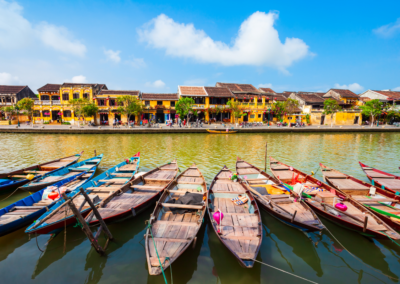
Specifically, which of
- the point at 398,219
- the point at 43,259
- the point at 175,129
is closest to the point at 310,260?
the point at 398,219

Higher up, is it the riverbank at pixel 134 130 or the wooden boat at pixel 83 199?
the riverbank at pixel 134 130

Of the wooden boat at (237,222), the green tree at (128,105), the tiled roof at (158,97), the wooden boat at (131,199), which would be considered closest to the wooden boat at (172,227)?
the wooden boat at (237,222)

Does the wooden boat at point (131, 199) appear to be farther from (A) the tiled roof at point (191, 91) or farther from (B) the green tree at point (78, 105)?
(A) the tiled roof at point (191, 91)

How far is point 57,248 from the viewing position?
21.1 ft

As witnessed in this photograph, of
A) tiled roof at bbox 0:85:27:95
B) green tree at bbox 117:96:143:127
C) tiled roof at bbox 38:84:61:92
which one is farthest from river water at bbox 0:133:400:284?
tiled roof at bbox 0:85:27:95

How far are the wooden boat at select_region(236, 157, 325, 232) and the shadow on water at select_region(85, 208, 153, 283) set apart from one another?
5.04 metres

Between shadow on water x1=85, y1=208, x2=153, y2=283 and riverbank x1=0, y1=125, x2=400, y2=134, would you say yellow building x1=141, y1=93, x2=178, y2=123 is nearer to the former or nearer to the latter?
riverbank x1=0, y1=125, x2=400, y2=134

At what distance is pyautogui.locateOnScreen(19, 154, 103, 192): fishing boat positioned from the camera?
967cm

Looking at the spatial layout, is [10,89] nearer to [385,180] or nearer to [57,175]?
[57,175]

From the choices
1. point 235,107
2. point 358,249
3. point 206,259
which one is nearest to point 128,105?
point 235,107

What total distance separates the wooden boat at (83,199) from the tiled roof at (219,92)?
31.7 meters

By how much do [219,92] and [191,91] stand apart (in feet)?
21.2

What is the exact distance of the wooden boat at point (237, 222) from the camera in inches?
209

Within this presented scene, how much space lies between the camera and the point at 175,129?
3484 cm
